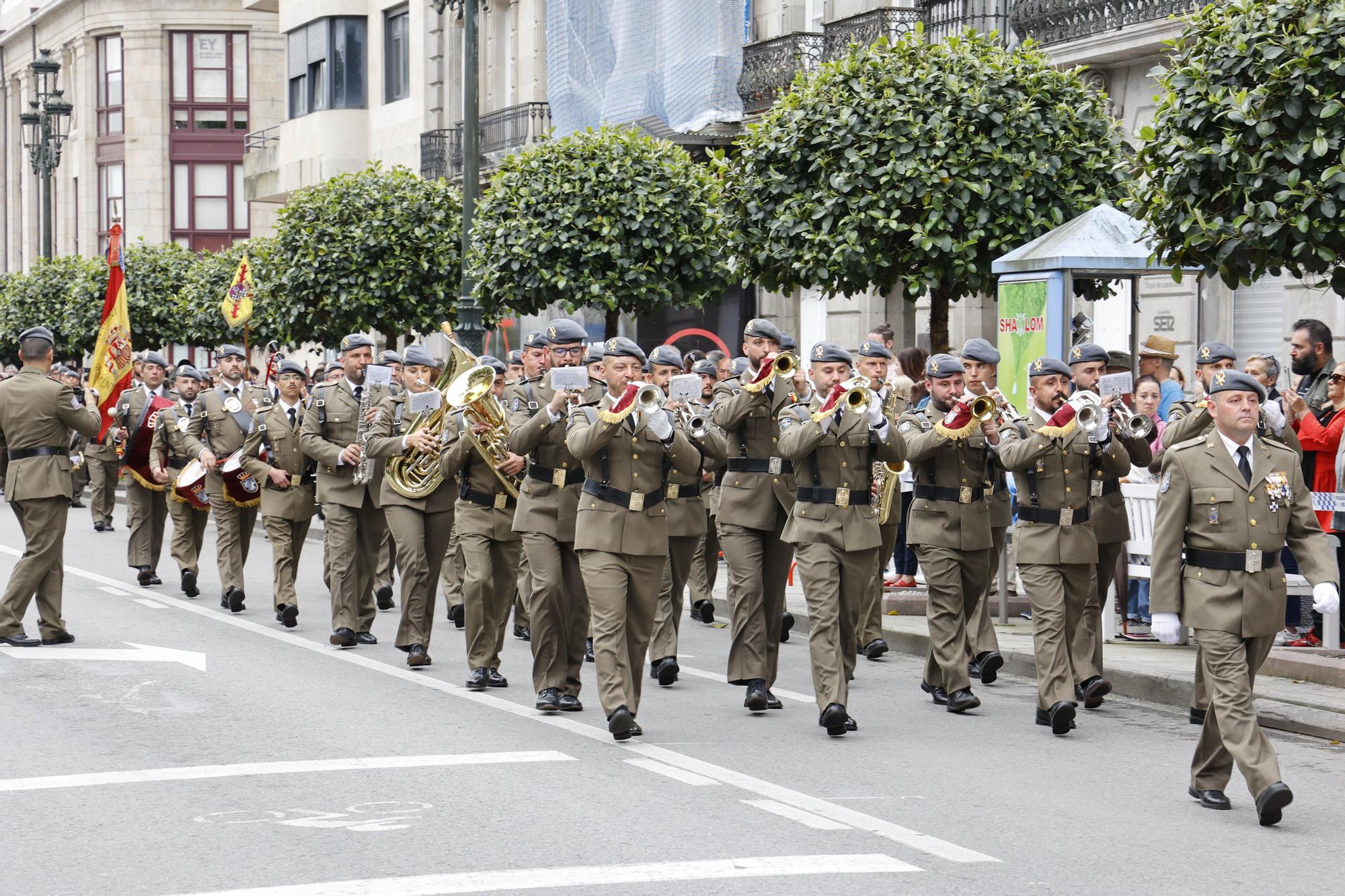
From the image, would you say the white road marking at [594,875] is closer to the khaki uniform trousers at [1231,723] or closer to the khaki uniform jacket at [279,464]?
the khaki uniform trousers at [1231,723]

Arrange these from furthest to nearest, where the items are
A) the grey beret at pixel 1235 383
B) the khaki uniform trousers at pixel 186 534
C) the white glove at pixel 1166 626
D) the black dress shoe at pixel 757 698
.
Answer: the khaki uniform trousers at pixel 186 534 → the black dress shoe at pixel 757 698 → the grey beret at pixel 1235 383 → the white glove at pixel 1166 626

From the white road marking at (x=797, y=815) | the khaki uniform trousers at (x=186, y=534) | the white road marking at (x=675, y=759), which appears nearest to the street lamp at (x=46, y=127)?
the khaki uniform trousers at (x=186, y=534)

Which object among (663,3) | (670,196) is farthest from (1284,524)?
(663,3)

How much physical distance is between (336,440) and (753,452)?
386 cm

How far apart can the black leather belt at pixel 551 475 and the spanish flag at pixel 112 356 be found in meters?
7.39

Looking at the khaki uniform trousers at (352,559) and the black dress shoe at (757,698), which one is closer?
the black dress shoe at (757,698)

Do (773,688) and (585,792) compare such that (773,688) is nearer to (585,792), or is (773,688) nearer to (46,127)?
(585,792)

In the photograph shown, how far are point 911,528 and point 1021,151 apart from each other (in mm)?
5333

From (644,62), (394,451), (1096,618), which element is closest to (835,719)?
(1096,618)

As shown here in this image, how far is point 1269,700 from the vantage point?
1029cm

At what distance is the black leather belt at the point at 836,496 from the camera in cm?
983

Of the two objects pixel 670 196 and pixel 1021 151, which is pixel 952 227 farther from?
pixel 670 196

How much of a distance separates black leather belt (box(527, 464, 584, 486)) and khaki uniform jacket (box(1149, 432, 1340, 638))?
336 centimetres

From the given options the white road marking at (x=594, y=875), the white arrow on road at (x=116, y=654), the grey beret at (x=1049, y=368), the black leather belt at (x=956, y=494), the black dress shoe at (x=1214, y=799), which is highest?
the grey beret at (x=1049, y=368)
